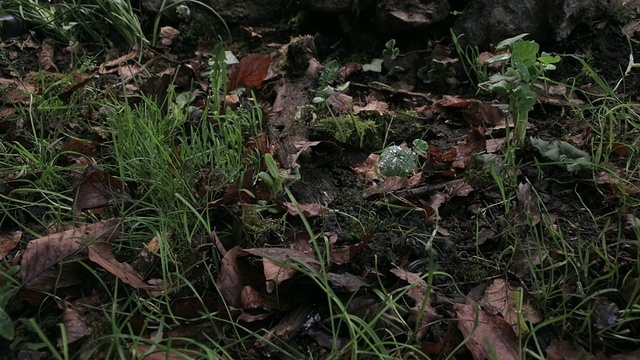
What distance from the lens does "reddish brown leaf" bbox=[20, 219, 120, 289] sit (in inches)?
60.9

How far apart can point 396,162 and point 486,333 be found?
71 centimetres

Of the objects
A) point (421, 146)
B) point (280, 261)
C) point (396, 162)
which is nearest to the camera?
point (280, 261)

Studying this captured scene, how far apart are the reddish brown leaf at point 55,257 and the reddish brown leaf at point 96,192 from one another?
130 mm

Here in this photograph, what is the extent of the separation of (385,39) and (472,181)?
120cm

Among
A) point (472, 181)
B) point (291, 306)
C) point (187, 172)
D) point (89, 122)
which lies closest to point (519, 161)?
point (472, 181)

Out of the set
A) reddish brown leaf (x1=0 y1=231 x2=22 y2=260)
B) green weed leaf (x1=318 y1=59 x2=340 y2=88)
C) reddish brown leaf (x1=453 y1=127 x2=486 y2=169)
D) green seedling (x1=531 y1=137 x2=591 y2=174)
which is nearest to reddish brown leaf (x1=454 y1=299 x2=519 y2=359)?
green seedling (x1=531 y1=137 x2=591 y2=174)

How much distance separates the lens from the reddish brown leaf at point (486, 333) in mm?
1382

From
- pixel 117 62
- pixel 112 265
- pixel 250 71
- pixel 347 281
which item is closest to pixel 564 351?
pixel 347 281

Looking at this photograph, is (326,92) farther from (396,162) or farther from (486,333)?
(486,333)

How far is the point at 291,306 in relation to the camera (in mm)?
1578

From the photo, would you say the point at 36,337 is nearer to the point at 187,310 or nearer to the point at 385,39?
the point at 187,310

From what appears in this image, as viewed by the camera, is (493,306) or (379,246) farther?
(379,246)

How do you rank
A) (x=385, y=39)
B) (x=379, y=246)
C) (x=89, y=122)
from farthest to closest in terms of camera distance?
1. (x=385, y=39)
2. (x=89, y=122)
3. (x=379, y=246)

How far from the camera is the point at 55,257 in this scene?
159 cm
